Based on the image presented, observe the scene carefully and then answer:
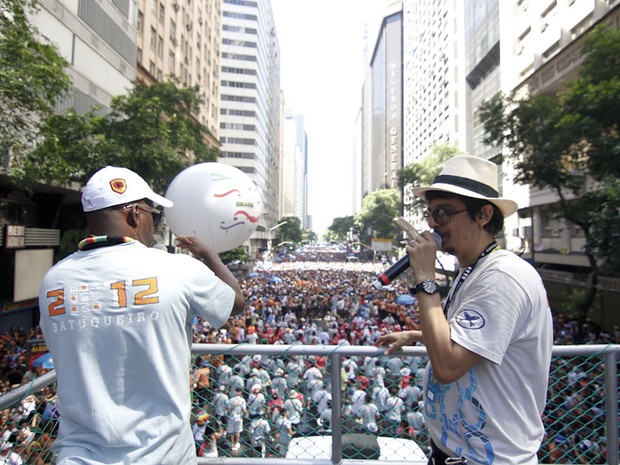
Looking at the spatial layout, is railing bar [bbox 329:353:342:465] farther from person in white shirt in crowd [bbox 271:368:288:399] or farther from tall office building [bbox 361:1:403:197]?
tall office building [bbox 361:1:403:197]

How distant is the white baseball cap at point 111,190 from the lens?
169 centimetres

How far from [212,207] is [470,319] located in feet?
10.00

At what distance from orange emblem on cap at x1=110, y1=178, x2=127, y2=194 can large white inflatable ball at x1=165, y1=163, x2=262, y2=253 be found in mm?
2267

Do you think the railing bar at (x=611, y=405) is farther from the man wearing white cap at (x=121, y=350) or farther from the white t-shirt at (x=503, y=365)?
the man wearing white cap at (x=121, y=350)

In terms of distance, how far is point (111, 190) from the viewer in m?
1.70

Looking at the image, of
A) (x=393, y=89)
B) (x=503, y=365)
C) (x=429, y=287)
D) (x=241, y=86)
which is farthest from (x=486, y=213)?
(x=393, y=89)

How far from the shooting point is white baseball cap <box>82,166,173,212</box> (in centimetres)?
169

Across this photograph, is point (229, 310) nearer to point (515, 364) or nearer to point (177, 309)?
point (177, 309)

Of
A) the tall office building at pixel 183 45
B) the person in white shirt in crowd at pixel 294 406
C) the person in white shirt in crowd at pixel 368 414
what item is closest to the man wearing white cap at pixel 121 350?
the person in white shirt in crowd at pixel 294 406

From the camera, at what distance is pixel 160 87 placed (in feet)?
52.0

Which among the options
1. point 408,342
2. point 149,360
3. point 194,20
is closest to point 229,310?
point 149,360

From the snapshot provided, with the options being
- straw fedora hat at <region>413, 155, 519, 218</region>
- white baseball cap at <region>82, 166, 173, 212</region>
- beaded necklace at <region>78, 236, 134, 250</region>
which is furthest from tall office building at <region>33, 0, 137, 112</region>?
straw fedora hat at <region>413, 155, 519, 218</region>

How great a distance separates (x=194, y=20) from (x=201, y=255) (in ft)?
142

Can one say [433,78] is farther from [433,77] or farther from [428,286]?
[428,286]
